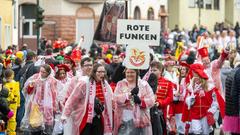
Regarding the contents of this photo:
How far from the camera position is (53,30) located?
5775 cm

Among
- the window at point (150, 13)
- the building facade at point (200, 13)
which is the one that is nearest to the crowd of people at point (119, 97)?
the window at point (150, 13)

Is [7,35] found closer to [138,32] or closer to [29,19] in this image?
[29,19]

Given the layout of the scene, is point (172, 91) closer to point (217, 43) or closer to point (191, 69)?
point (191, 69)

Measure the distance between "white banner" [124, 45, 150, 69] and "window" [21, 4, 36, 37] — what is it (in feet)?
132

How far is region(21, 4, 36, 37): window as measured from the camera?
2245 inches

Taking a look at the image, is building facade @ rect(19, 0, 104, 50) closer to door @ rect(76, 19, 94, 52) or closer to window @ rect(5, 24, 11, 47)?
door @ rect(76, 19, 94, 52)

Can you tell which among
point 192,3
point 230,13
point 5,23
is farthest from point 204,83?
point 230,13

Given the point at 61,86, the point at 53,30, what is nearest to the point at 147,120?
the point at 61,86

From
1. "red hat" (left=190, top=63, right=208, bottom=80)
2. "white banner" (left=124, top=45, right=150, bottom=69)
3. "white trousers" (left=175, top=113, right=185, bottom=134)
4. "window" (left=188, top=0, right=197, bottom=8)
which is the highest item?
"window" (left=188, top=0, right=197, bottom=8)

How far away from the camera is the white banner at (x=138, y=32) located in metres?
17.1

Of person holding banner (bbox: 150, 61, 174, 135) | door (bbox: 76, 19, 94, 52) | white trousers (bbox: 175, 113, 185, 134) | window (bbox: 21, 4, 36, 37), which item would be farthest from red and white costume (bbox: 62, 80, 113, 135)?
door (bbox: 76, 19, 94, 52)

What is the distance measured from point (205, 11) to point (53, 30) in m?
18.2

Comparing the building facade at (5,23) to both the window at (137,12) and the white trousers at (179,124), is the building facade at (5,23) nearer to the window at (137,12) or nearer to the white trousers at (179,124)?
the window at (137,12)

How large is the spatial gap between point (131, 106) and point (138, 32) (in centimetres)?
145
